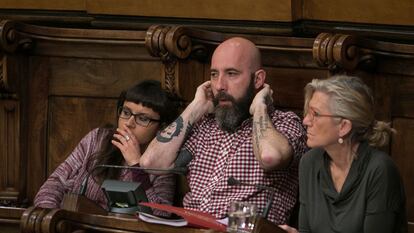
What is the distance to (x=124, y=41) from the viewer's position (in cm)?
438

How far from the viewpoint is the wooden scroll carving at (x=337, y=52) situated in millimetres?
3846

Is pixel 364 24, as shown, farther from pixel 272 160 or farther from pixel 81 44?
pixel 81 44

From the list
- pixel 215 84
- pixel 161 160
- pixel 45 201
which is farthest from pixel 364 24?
pixel 45 201

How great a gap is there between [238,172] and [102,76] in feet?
2.79

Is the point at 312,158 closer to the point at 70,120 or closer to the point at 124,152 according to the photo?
the point at 124,152

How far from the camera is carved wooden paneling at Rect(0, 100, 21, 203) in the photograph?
4555 millimetres

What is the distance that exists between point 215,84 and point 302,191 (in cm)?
59

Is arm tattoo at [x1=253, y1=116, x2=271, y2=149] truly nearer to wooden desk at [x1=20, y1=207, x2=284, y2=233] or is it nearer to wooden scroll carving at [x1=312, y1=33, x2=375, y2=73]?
wooden scroll carving at [x1=312, y1=33, x2=375, y2=73]

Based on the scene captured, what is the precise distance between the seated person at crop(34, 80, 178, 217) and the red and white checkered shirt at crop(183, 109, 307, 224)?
17 centimetres

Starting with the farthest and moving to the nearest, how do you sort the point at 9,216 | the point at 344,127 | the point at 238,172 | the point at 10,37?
the point at 10,37 < the point at 238,172 < the point at 9,216 < the point at 344,127

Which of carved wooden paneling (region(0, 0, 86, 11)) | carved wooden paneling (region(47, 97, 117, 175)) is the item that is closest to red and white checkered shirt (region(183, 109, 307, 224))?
carved wooden paneling (region(47, 97, 117, 175))

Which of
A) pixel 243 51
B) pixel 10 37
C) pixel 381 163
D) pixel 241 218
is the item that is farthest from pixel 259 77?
pixel 10 37

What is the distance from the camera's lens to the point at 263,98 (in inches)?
156

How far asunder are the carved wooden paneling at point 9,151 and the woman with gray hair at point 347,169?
140 cm
